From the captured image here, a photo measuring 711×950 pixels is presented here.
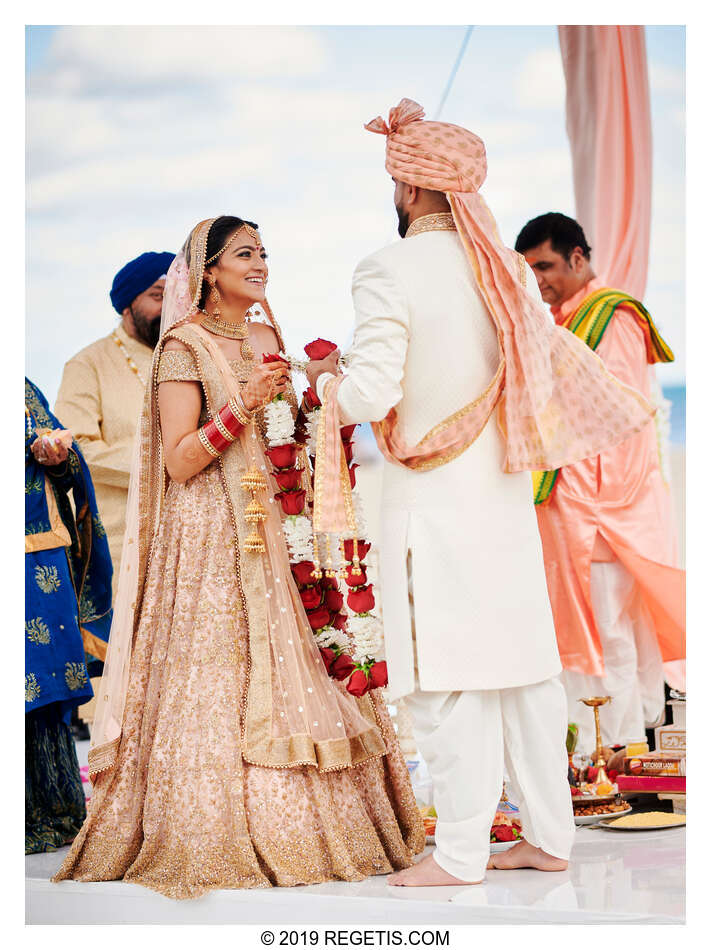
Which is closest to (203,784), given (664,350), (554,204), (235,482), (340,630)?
(340,630)

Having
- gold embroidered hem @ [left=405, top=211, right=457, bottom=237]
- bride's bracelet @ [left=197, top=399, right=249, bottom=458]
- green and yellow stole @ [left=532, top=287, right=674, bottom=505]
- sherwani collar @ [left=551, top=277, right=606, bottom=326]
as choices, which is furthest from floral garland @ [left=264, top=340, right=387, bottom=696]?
sherwani collar @ [left=551, top=277, right=606, bottom=326]

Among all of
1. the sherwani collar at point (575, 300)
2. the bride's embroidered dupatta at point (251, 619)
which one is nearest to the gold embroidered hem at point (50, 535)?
the bride's embroidered dupatta at point (251, 619)

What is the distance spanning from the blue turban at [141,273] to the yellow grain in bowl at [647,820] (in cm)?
311

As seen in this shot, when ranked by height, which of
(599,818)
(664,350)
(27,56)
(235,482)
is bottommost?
(599,818)

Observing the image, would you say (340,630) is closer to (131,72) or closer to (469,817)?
(469,817)

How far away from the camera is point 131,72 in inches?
284

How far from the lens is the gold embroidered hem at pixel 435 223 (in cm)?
307

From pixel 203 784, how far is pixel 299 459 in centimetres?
98

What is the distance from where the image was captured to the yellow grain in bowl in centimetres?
371

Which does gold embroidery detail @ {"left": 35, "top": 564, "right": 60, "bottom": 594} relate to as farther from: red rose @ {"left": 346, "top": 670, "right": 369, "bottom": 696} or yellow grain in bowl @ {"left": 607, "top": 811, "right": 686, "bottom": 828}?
yellow grain in bowl @ {"left": 607, "top": 811, "right": 686, "bottom": 828}

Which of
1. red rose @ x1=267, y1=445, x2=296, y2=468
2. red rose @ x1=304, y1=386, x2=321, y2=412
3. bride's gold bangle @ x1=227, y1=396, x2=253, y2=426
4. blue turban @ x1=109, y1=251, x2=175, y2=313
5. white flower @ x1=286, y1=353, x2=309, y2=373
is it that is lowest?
red rose @ x1=267, y1=445, x2=296, y2=468

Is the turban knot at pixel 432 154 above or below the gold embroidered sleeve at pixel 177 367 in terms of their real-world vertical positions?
above

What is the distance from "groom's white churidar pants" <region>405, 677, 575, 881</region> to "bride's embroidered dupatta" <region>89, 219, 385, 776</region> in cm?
31

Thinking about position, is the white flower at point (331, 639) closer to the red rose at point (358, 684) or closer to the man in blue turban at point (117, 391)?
the red rose at point (358, 684)
